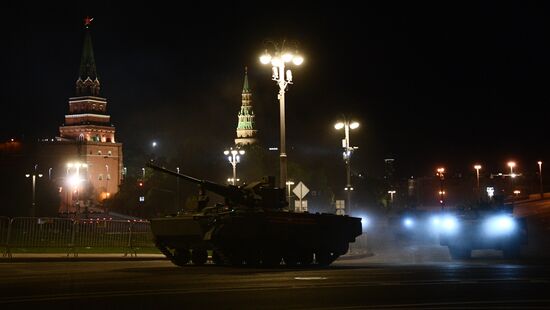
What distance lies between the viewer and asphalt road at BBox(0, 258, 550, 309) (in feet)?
39.2

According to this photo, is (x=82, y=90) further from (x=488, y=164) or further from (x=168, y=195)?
(x=488, y=164)

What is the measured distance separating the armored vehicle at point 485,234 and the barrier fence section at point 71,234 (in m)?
13.3

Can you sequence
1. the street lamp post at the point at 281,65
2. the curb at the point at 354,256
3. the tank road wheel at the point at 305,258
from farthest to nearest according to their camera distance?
the curb at the point at 354,256
the street lamp post at the point at 281,65
the tank road wheel at the point at 305,258

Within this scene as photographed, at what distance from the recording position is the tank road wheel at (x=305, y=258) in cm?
2481

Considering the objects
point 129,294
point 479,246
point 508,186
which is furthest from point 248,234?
point 508,186

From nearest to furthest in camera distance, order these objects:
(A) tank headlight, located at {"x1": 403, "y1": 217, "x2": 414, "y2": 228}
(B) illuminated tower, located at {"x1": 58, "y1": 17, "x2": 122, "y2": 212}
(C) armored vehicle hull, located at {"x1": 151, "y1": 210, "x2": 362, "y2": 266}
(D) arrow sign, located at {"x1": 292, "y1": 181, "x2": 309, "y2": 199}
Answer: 1. (C) armored vehicle hull, located at {"x1": 151, "y1": 210, "x2": 362, "y2": 266}
2. (D) arrow sign, located at {"x1": 292, "y1": 181, "x2": 309, "y2": 199}
3. (A) tank headlight, located at {"x1": 403, "y1": 217, "x2": 414, "y2": 228}
4. (B) illuminated tower, located at {"x1": 58, "y1": 17, "x2": 122, "y2": 212}

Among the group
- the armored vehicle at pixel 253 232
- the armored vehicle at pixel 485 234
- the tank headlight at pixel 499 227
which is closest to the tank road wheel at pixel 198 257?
the armored vehicle at pixel 253 232

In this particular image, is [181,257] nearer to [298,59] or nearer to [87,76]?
[298,59]

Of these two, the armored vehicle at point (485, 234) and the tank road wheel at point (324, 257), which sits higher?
the armored vehicle at point (485, 234)

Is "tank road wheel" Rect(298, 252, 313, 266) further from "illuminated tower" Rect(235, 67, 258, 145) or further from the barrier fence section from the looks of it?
"illuminated tower" Rect(235, 67, 258, 145)

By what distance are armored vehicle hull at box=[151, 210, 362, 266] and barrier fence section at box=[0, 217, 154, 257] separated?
827 cm

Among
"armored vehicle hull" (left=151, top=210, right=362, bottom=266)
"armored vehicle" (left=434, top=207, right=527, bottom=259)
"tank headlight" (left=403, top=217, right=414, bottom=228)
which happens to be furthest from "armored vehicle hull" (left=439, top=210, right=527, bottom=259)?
"tank headlight" (left=403, top=217, right=414, bottom=228)

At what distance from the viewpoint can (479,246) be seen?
3017 cm

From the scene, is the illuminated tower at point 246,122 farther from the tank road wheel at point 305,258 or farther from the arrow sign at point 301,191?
the tank road wheel at point 305,258
